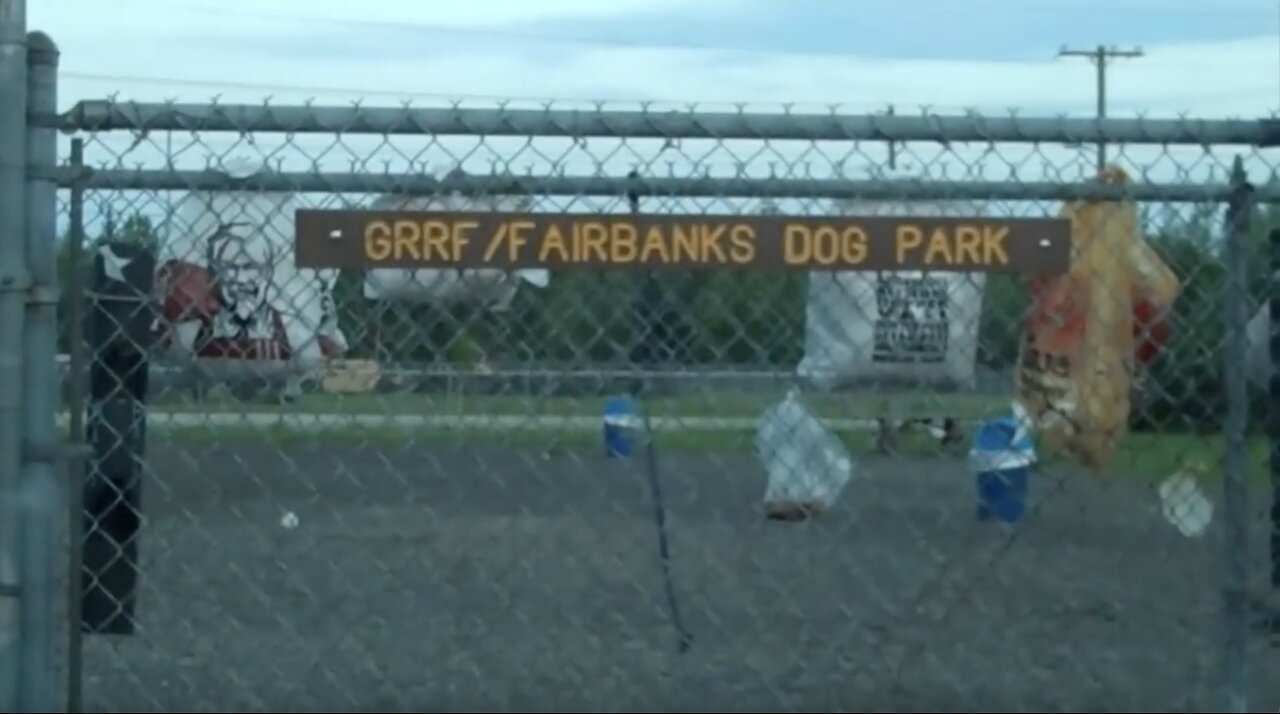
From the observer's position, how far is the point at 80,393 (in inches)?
176

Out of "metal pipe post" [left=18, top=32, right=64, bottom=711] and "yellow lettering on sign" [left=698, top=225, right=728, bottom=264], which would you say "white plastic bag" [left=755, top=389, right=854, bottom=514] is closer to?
"yellow lettering on sign" [left=698, top=225, right=728, bottom=264]

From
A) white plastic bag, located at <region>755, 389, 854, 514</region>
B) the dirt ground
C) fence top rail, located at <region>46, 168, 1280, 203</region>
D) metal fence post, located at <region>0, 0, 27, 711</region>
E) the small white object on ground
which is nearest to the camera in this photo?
metal fence post, located at <region>0, 0, 27, 711</region>

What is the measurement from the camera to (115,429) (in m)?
4.66

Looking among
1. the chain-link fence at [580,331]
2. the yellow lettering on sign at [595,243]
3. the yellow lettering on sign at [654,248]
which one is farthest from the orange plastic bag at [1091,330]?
the yellow lettering on sign at [595,243]

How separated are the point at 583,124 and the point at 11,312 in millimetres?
1186

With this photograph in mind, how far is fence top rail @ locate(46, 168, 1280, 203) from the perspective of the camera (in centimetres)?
439

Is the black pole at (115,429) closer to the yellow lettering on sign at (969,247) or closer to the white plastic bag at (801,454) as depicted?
the white plastic bag at (801,454)

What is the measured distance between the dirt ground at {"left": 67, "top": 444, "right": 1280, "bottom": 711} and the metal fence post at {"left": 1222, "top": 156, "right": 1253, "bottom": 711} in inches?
20.3

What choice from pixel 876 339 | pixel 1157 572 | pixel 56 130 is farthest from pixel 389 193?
pixel 1157 572

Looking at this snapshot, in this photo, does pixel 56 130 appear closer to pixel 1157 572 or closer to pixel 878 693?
pixel 878 693

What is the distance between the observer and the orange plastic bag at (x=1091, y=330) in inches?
179

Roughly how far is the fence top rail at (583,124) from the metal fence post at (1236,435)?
0.29 metres

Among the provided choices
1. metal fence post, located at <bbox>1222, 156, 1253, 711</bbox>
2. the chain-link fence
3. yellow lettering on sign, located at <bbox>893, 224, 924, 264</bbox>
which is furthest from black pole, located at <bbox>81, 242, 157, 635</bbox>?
metal fence post, located at <bbox>1222, 156, 1253, 711</bbox>

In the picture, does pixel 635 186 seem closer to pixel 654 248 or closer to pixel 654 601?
→ pixel 654 248
